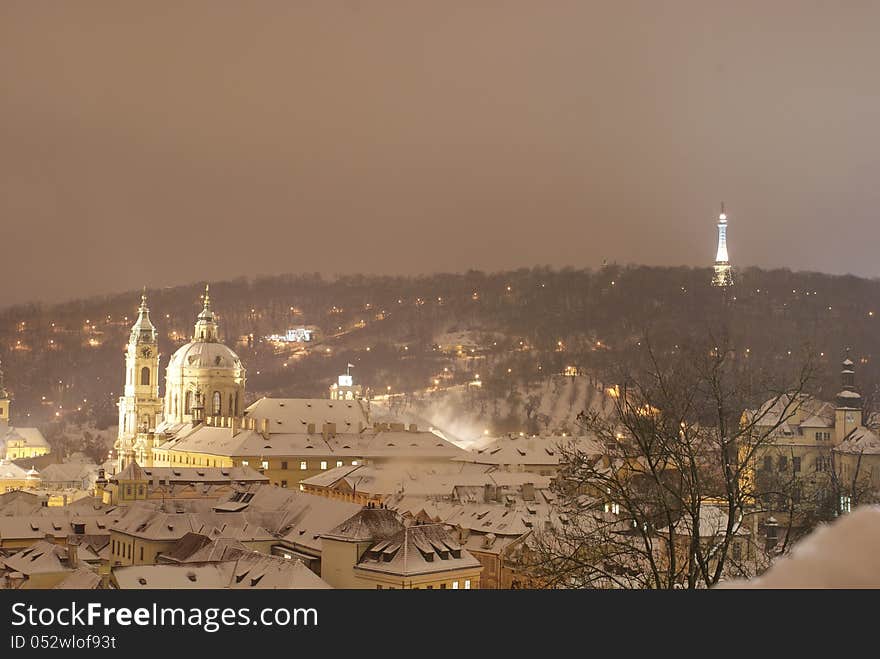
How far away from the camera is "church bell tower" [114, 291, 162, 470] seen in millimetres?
80500

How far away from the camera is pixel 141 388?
81500 millimetres

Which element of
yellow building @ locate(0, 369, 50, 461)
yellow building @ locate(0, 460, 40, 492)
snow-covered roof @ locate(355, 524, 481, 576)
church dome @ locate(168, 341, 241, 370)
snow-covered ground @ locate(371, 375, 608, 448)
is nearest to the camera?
snow-covered roof @ locate(355, 524, 481, 576)

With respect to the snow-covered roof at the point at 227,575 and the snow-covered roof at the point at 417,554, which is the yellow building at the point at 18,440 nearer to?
the snow-covered roof at the point at 417,554

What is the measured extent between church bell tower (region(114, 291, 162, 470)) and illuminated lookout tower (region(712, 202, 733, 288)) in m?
52.4

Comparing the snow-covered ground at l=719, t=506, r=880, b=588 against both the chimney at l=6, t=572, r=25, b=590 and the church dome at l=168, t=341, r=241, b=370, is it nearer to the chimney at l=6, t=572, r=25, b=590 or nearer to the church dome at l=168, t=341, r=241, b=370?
the chimney at l=6, t=572, r=25, b=590

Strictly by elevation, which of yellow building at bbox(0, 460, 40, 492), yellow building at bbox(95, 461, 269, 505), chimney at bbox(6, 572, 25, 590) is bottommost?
chimney at bbox(6, 572, 25, 590)

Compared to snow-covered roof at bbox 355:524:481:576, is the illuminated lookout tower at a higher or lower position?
higher

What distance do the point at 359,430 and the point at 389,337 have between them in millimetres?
58782

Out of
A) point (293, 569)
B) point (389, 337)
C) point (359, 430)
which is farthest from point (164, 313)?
point (293, 569)

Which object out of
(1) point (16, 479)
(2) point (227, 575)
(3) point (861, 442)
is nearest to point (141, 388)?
(1) point (16, 479)

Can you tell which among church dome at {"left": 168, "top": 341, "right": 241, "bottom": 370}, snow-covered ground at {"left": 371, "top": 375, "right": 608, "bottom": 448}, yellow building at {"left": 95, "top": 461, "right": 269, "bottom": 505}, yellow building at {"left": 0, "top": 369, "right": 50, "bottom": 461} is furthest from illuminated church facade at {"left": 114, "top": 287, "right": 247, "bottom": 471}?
yellow building at {"left": 0, "top": 369, "right": 50, "bottom": 461}
